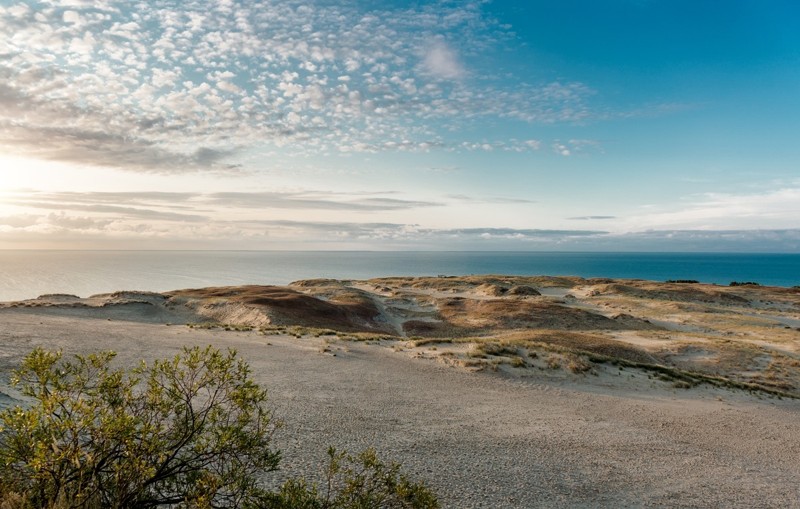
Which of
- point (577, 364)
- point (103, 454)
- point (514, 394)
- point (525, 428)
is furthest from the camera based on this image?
point (577, 364)

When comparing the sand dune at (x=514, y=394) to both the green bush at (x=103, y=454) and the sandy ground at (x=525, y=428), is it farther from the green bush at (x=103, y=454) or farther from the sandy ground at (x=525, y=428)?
the green bush at (x=103, y=454)

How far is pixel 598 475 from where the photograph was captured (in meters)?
12.7

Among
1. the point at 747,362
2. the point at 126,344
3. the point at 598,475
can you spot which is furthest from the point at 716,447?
the point at 126,344

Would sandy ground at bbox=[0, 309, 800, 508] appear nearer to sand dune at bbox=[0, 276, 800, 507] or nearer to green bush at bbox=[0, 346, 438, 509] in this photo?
sand dune at bbox=[0, 276, 800, 507]

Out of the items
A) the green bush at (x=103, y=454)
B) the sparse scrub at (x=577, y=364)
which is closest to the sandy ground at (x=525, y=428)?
the sparse scrub at (x=577, y=364)

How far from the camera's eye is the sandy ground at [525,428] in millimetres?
11914

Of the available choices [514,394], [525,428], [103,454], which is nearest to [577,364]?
[514,394]

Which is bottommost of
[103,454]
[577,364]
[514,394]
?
[514,394]

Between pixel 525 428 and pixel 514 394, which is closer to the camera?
pixel 525 428

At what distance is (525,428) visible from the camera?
1648 cm

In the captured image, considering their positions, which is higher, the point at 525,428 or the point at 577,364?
the point at 525,428

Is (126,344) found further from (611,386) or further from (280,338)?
(611,386)

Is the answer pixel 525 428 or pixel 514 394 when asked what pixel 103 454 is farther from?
pixel 514 394

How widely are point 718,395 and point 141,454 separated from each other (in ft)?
96.1
